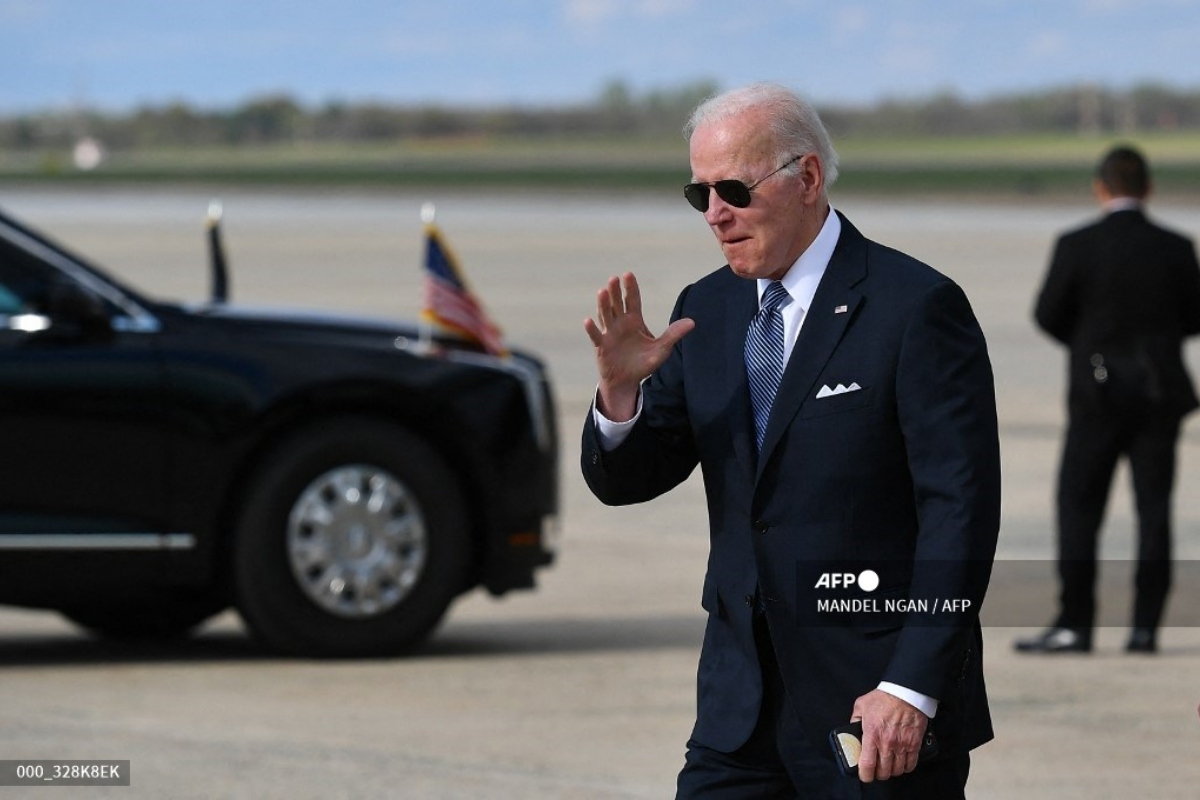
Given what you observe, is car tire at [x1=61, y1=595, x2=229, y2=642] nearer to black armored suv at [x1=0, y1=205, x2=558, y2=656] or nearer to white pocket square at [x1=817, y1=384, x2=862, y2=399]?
black armored suv at [x1=0, y1=205, x2=558, y2=656]

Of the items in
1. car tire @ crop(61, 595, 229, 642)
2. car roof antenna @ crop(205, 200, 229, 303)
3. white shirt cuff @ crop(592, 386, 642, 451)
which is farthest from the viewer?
car roof antenna @ crop(205, 200, 229, 303)

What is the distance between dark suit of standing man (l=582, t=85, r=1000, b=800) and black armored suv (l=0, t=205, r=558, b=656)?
519cm

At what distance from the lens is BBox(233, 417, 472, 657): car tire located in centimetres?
912

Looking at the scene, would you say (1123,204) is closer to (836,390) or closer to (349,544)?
(349,544)

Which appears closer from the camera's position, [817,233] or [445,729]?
[817,233]

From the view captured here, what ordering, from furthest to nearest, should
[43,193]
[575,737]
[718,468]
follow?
[43,193] < [575,737] < [718,468]

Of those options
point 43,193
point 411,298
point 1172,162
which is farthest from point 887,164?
point 411,298

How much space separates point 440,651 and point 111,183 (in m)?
108

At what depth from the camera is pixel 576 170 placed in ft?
435

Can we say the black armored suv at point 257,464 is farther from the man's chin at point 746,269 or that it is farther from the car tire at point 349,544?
the man's chin at point 746,269

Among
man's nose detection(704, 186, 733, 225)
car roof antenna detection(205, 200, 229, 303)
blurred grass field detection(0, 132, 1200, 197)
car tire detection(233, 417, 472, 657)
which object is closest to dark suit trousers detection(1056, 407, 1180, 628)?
car tire detection(233, 417, 472, 657)

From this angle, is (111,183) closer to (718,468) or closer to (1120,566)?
(1120,566)

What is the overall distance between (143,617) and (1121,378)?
389 centimetres

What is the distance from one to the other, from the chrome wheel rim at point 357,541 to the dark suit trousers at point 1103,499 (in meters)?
2.46
